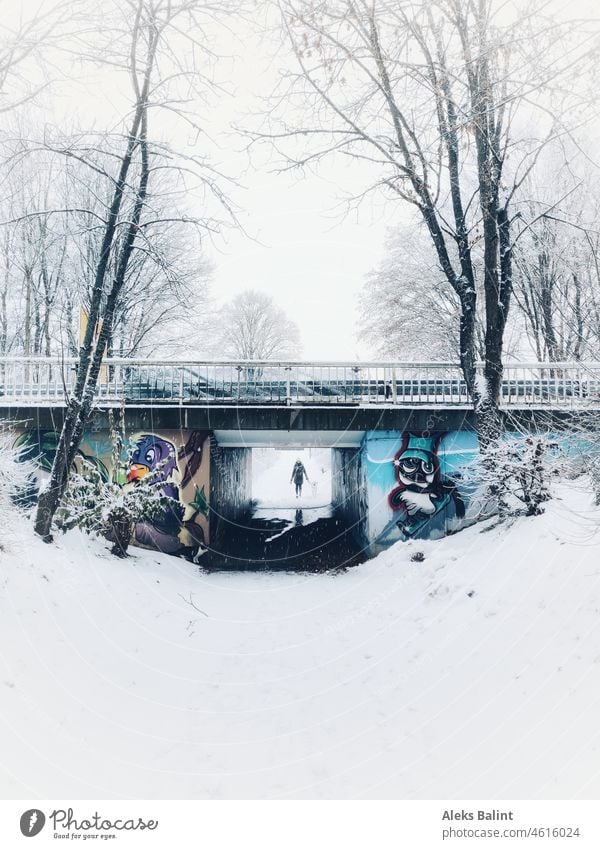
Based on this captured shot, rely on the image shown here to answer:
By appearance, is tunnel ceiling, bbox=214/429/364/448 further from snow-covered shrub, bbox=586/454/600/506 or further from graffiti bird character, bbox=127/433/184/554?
snow-covered shrub, bbox=586/454/600/506

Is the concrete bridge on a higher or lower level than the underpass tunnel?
higher

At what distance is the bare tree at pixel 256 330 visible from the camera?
28688 millimetres

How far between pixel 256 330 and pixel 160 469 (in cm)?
1888

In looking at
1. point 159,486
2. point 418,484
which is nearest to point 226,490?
→ point 159,486

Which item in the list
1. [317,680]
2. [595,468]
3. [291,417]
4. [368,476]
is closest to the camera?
[317,680]

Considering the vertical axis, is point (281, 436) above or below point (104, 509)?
above

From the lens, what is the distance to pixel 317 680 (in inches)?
227

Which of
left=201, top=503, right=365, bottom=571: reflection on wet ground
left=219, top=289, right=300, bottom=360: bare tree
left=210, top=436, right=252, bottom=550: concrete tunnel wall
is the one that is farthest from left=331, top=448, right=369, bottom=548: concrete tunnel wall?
left=219, top=289, right=300, bottom=360: bare tree

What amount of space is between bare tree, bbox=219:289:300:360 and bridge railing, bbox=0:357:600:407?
1628cm

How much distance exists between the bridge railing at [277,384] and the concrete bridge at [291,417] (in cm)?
3

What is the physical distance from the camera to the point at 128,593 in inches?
316

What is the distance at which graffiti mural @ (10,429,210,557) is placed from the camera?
38.0ft

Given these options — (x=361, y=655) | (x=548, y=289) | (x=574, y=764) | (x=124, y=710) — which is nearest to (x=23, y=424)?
(x=124, y=710)

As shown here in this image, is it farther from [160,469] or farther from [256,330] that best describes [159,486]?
[256,330]
